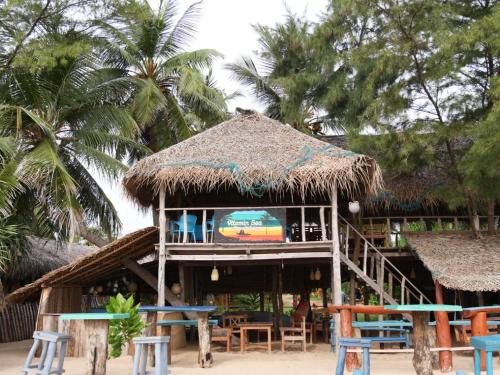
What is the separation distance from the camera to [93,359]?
23.4ft

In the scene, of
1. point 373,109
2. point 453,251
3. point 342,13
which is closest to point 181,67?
point 342,13

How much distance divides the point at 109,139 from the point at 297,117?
6.81 m

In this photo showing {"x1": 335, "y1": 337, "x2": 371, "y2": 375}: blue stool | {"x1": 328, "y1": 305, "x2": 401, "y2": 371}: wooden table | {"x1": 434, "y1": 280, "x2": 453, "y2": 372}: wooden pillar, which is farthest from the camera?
{"x1": 434, "y1": 280, "x2": 453, "y2": 372}: wooden pillar

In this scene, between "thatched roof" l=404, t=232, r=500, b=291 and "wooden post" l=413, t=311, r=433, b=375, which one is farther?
"thatched roof" l=404, t=232, r=500, b=291

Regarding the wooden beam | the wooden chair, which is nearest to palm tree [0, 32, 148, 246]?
the wooden beam

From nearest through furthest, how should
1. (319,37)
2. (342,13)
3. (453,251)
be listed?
(453,251) < (342,13) < (319,37)

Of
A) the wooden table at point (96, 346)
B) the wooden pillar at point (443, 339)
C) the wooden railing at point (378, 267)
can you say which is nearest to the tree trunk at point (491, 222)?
the wooden railing at point (378, 267)

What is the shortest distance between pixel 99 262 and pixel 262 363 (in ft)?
14.9

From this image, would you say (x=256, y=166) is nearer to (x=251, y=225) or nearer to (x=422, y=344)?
(x=251, y=225)

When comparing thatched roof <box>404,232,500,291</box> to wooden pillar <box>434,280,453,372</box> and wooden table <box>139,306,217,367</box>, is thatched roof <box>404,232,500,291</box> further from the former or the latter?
wooden table <box>139,306,217,367</box>

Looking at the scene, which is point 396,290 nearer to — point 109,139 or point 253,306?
point 253,306

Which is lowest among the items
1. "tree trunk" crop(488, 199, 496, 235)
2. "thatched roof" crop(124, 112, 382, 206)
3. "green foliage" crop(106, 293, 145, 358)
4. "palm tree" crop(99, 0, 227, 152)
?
"green foliage" crop(106, 293, 145, 358)

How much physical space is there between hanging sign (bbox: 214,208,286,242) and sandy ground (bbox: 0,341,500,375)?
7.10 ft

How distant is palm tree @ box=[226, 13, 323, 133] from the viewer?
18.8 m
